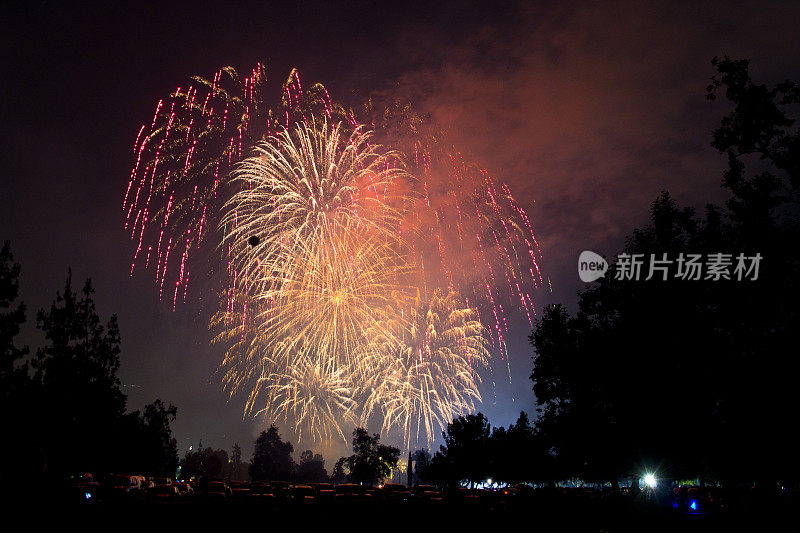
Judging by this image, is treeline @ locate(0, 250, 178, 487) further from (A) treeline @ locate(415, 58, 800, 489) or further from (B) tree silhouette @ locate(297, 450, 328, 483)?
(B) tree silhouette @ locate(297, 450, 328, 483)

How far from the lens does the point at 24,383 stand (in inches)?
1532

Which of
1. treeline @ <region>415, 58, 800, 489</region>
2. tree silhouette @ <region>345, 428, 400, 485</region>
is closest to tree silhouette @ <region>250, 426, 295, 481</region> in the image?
tree silhouette @ <region>345, 428, 400, 485</region>

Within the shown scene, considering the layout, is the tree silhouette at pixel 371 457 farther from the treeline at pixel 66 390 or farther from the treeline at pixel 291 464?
the treeline at pixel 66 390

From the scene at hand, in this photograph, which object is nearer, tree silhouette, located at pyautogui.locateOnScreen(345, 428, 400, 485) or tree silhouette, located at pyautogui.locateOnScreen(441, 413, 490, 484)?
tree silhouette, located at pyautogui.locateOnScreen(441, 413, 490, 484)

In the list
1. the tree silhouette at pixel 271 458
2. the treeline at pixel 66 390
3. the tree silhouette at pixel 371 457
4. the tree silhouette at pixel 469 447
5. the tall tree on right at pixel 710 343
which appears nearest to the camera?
the tall tree on right at pixel 710 343

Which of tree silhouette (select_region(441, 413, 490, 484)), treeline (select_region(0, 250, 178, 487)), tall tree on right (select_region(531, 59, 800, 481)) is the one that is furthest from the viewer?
tree silhouette (select_region(441, 413, 490, 484))

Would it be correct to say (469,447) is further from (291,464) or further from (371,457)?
(291,464)

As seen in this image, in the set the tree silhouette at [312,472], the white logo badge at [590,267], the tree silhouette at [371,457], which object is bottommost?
the tree silhouette at [312,472]

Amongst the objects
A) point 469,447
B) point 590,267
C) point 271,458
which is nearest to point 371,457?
point 469,447

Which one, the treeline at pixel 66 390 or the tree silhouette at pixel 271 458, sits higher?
the treeline at pixel 66 390

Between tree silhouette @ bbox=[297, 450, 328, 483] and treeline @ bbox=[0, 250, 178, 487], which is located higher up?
treeline @ bbox=[0, 250, 178, 487]

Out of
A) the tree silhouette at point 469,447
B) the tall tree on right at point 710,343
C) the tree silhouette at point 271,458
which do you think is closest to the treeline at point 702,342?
the tall tree on right at point 710,343

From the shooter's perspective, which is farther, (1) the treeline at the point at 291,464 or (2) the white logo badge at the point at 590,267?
(1) the treeline at the point at 291,464

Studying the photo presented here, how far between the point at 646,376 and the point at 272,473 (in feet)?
425
